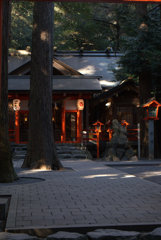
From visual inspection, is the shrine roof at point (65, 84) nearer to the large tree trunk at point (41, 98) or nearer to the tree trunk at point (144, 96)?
the tree trunk at point (144, 96)

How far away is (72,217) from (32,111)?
9.46m

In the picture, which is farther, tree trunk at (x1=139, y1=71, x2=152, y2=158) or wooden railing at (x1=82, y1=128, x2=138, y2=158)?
wooden railing at (x1=82, y1=128, x2=138, y2=158)

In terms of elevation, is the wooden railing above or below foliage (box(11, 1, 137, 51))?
below

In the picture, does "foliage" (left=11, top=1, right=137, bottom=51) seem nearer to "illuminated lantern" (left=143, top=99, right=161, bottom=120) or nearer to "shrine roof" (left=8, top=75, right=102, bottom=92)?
"shrine roof" (left=8, top=75, right=102, bottom=92)

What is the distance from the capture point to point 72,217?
636 centimetres

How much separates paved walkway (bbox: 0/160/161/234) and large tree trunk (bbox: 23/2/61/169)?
394 cm

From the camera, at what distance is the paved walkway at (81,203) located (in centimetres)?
609

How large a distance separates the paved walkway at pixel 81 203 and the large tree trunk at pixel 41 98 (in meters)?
3.94

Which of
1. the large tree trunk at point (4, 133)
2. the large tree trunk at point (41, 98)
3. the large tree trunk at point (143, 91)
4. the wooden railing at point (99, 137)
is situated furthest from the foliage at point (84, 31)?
the large tree trunk at point (4, 133)

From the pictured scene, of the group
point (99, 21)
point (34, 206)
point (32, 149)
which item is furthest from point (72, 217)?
point (99, 21)

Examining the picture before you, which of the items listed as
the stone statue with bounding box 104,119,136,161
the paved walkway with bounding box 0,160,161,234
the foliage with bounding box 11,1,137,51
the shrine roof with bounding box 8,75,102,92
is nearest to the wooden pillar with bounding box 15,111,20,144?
the shrine roof with bounding box 8,75,102,92

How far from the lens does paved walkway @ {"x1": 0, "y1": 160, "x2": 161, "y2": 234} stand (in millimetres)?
6090

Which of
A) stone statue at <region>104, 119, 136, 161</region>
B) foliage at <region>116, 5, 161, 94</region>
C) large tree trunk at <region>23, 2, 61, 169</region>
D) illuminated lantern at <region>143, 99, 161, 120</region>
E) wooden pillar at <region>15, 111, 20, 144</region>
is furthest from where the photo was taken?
wooden pillar at <region>15, 111, 20, 144</region>

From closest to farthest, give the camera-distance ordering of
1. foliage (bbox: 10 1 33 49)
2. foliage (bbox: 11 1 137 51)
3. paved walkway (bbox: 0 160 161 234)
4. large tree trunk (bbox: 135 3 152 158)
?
paved walkway (bbox: 0 160 161 234), large tree trunk (bbox: 135 3 152 158), foliage (bbox: 10 1 33 49), foliage (bbox: 11 1 137 51)
